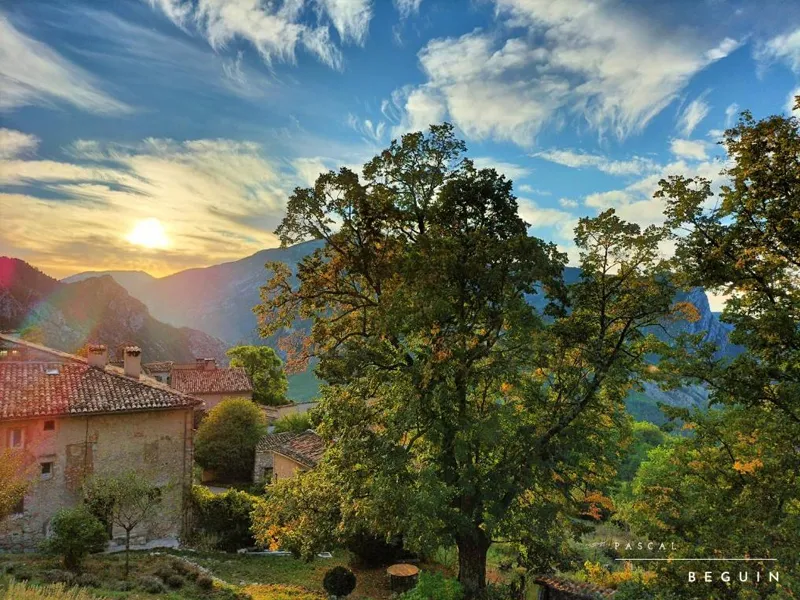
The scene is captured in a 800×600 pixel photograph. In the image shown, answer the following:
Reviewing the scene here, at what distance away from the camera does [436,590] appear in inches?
571

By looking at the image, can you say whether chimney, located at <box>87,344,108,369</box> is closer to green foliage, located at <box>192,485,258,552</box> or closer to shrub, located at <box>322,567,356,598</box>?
green foliage, located at <box>192,485,258,552</box>

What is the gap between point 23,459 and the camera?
20.4 meters

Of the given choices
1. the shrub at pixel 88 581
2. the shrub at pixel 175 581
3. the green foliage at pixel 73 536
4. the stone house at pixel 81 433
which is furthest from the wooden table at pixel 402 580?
the stone house at pixel 81 433

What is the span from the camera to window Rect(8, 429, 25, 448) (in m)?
20.5

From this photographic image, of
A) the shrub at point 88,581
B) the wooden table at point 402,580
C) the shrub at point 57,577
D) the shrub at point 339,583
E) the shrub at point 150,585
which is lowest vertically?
the wooden table at point 402,580

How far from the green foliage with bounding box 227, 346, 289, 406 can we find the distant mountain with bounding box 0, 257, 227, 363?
30.2m

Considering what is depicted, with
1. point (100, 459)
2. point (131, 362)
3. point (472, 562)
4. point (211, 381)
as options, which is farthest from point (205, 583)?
point (211, 381)

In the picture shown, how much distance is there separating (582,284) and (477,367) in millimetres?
4073

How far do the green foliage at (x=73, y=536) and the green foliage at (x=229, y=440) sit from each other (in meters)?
20.6

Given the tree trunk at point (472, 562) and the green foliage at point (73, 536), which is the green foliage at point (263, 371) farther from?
the tree trunk at point (472, 562)

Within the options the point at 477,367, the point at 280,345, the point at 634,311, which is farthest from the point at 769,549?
the point at 280,345

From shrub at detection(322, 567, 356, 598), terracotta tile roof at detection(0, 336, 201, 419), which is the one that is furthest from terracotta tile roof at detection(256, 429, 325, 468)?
shrub at detection(322, 567, 356, 598)

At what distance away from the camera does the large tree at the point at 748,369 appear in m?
10.8

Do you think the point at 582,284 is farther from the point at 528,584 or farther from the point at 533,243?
the point at 528,584
